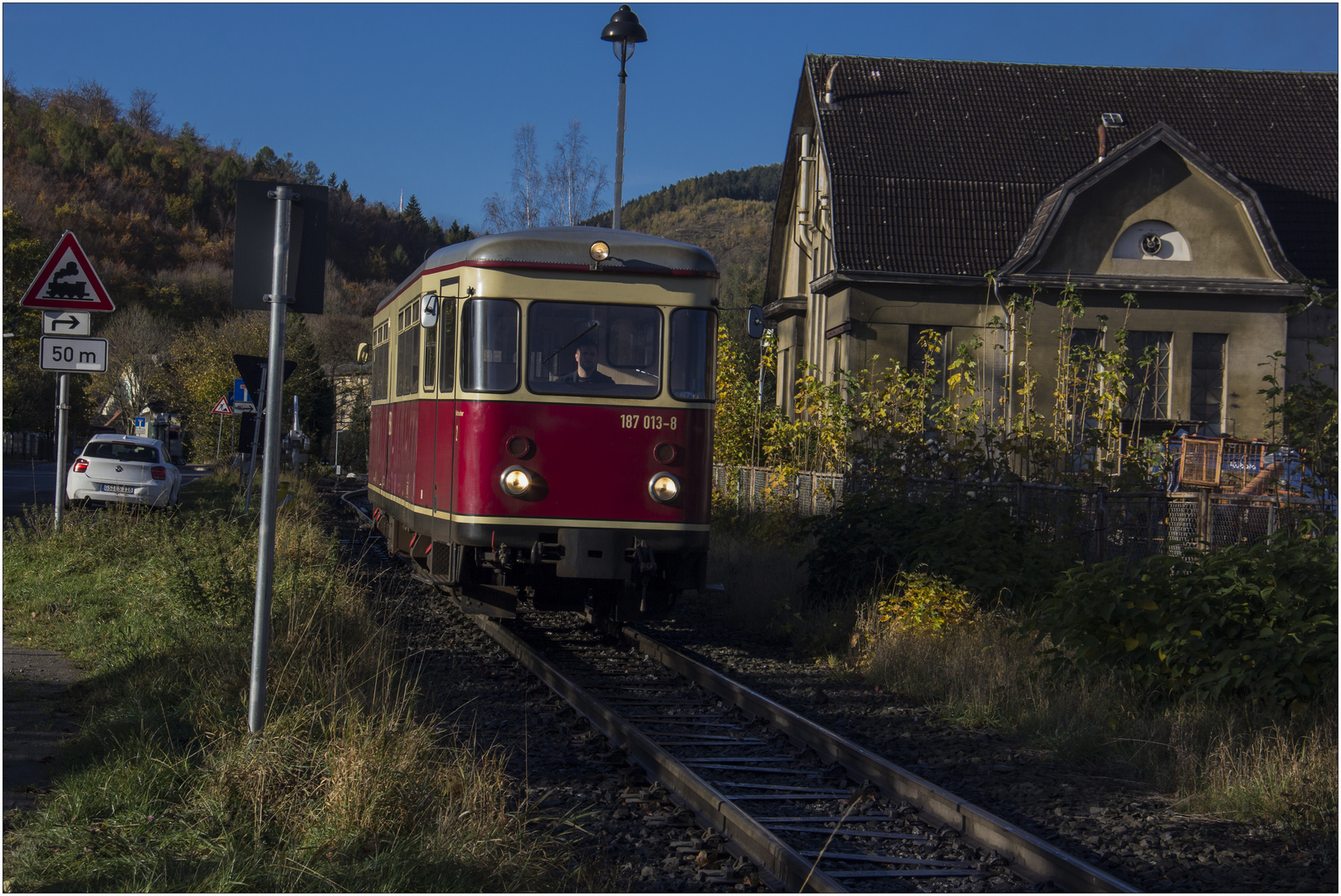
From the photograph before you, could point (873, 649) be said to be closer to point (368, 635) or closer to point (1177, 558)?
point (1177, 558)

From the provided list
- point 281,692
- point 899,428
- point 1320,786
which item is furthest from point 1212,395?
point 281,692

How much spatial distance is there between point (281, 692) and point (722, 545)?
1014cm

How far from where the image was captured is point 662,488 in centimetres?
1012

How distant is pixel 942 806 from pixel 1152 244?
2232 centimetres

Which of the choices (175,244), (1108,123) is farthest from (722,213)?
(1108,123)

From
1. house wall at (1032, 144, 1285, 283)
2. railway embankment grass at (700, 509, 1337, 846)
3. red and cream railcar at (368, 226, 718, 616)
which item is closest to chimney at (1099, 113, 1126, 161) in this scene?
house wall at (1032, 144, 1285, 283)

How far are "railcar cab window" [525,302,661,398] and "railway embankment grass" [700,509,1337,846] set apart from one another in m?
2.89

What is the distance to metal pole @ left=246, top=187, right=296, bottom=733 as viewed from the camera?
221 inches

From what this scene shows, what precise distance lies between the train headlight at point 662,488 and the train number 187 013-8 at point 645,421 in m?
0.40

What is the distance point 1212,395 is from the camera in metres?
26.4

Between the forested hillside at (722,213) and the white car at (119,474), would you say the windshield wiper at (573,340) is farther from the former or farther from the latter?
the forested hillside at (722,213)

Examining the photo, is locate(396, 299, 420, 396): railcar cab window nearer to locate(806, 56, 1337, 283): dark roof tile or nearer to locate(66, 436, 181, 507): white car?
locate(66, 436, 181, 507): white car

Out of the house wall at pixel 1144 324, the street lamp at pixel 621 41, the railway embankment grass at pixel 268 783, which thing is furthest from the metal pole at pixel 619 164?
the railway embankment grass at pixel 268 783

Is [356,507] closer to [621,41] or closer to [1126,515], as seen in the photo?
[621,41]
